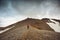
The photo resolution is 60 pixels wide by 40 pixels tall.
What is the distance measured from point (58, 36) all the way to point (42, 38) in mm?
372

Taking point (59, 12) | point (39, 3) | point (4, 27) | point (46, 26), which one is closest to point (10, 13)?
point (4, 27)

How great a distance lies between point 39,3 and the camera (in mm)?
3396

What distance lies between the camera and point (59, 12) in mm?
3383

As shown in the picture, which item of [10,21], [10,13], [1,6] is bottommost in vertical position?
[10,21]

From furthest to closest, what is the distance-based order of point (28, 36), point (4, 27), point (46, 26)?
point (4, 27) < point (46, 26) < point (28, 36)

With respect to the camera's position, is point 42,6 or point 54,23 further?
point 42,6

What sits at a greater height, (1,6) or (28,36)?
(1,6)

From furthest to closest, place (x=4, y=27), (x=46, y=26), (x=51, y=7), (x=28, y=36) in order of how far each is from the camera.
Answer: (x=51, y=7) → (x=4, y=27) → (x=46, y=26) → (x=28, y=36)

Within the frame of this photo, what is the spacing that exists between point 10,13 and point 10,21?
0.82 ft

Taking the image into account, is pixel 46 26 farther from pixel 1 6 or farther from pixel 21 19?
pixel 1 6

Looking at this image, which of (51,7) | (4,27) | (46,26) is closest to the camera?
(46,26)

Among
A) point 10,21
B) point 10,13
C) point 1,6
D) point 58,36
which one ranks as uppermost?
point 1,6

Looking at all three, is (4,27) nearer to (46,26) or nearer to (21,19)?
(21,19)

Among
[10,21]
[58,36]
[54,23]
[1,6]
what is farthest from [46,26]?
[1,6]
